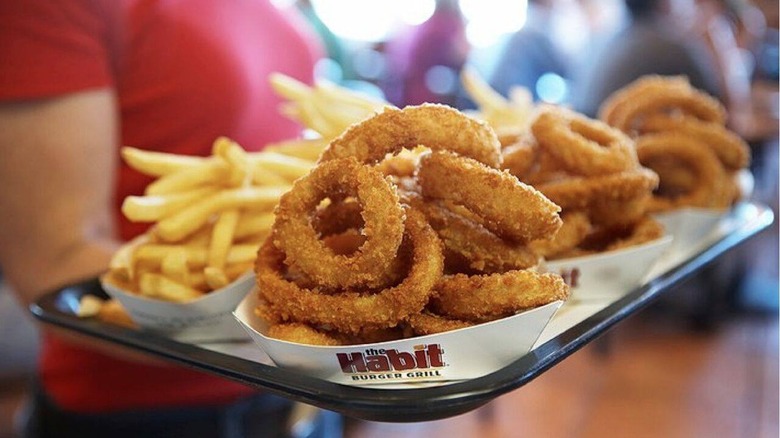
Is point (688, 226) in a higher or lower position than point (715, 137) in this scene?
lower

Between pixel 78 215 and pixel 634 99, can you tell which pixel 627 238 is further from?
pixel 78 215

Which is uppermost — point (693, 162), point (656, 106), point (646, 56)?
point (646, 56)

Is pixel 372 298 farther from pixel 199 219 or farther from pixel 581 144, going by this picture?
pixel 581 144

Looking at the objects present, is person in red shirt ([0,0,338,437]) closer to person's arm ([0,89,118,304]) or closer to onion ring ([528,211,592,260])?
person's arm ([0,89,118,304])

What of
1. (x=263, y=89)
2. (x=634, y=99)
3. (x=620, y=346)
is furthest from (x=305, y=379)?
(x=620, y=346)

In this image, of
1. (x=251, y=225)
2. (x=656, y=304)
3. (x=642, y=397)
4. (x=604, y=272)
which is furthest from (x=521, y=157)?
(x=656, y=304)

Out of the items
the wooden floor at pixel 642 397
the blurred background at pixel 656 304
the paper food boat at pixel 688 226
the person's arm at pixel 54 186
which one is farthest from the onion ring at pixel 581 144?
the blurred background at pixel 656 304
